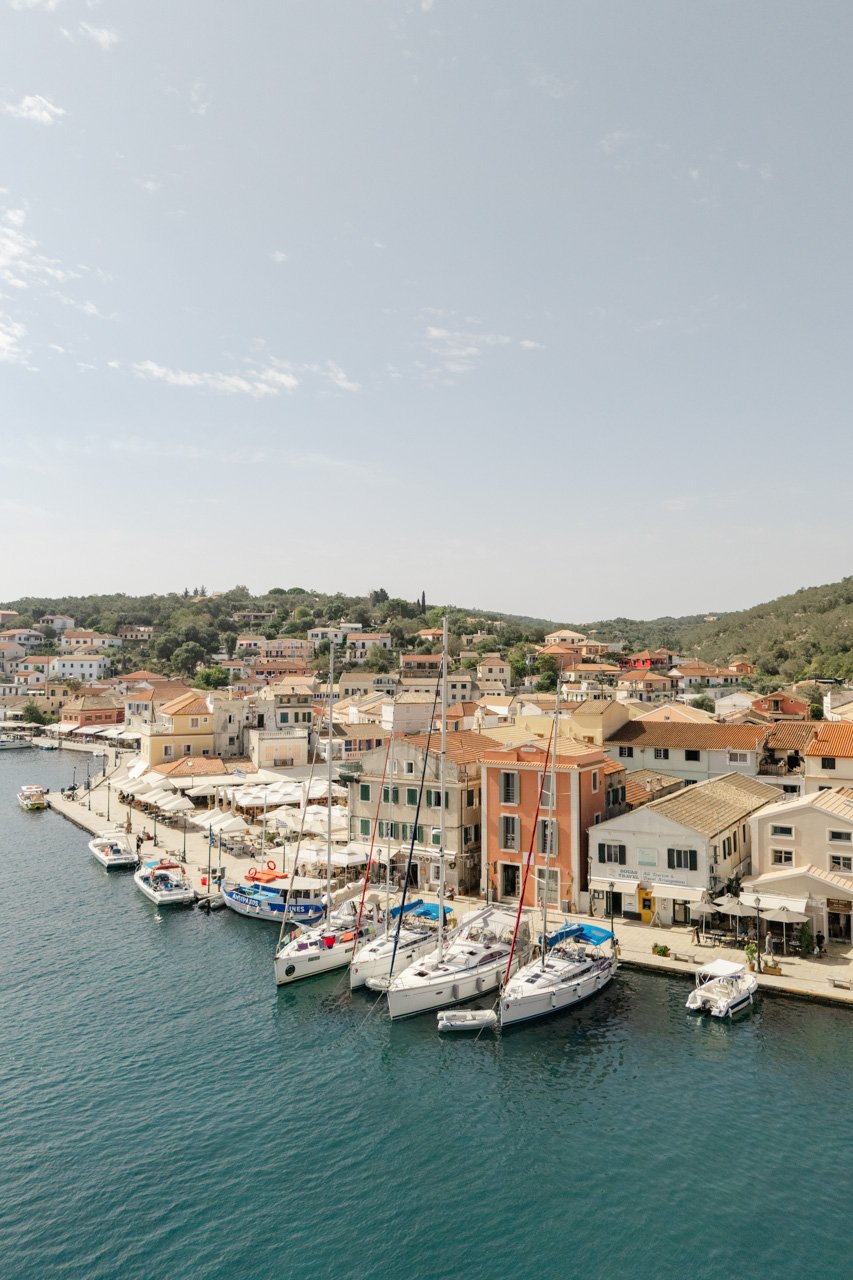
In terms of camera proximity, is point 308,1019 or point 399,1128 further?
point 308,1019

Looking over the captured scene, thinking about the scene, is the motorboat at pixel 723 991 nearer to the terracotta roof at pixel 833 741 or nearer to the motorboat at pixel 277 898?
the motorboat at pixel 277 898

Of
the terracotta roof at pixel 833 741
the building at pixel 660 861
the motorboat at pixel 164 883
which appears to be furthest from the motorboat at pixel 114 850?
the terracotta roof at pixel 833 741

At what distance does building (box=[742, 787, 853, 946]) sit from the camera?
121 ft

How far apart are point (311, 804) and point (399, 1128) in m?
40.7

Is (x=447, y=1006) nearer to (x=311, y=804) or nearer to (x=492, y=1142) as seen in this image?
(x=492, y=1142)

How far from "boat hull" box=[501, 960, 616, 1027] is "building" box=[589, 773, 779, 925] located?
7.00 meters

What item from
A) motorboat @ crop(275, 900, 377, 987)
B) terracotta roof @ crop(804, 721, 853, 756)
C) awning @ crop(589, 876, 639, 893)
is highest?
terracotta roof @ crop(804, 721, 853, 756)

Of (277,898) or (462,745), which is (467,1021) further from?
(462,745)

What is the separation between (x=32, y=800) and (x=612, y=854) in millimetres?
65144

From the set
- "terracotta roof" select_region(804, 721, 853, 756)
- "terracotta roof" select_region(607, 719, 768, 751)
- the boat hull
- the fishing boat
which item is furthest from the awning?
the fishing boat

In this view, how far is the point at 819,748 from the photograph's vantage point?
50094mm

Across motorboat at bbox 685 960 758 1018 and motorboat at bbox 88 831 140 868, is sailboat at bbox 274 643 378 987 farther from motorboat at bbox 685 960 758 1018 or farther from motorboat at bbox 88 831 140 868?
motorboat at bbox 88 831 140 868

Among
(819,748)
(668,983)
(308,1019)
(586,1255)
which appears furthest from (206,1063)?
(819,748)

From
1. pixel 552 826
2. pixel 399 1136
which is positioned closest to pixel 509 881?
pixel 552 826
